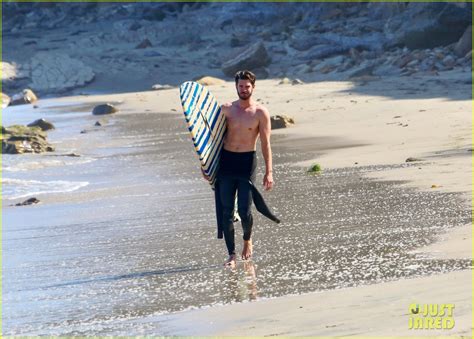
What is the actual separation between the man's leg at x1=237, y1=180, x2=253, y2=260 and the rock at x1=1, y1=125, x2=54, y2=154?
34.6 ft

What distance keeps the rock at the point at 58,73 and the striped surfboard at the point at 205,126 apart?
26.9 m

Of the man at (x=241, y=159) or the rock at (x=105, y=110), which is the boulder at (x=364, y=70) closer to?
the rock at (x=105, y=110)

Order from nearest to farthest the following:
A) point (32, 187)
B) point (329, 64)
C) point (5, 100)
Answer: point (32, 187), point (329, 64), point (5, 100)

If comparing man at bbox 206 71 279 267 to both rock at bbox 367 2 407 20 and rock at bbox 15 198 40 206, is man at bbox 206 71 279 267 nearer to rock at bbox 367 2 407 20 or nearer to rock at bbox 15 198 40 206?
rock at bbox 15 198 40 206

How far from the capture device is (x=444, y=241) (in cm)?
785

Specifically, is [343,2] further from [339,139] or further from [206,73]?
[339,139]

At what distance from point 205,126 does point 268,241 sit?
1.05 meters

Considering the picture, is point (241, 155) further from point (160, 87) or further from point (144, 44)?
point (144, 44)

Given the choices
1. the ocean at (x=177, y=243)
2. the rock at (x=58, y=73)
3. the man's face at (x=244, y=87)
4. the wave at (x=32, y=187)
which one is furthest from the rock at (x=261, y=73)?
the man's face at (x=244, y=87)

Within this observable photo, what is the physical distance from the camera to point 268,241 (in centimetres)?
870

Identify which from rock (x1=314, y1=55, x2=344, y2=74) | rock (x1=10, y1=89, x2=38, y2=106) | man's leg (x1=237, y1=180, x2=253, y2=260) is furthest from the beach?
rock (x1=10, y1=89, x2=38, y2=106)

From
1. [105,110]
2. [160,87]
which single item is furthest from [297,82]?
[160,87]

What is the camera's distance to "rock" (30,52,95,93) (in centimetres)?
3531

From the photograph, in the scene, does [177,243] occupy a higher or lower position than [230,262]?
lower
